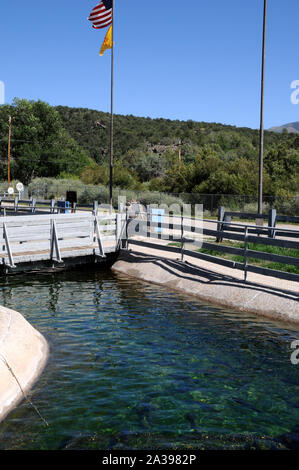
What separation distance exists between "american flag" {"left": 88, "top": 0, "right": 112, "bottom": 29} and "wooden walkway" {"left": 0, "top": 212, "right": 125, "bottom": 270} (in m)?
19.2

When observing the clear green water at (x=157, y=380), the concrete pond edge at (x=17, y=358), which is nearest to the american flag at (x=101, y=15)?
the clear green water at (x=157, y=380)

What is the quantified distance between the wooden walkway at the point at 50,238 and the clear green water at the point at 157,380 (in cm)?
245

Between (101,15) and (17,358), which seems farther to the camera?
(101,15)

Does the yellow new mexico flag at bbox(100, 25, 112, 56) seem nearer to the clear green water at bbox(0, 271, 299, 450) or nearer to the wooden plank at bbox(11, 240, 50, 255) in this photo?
the wooden plank at bbox(11, 240, 50, 255)

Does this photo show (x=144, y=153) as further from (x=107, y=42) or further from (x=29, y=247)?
(x=29, y=247)

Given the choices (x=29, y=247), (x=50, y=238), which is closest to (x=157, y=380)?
(x=29, y=247)

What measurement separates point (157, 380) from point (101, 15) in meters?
29.8

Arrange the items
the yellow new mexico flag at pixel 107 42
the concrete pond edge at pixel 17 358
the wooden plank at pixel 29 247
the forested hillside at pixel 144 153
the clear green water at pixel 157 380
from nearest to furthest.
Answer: the clear green water at pixel 157 380, the concrete pond edge at pixel 17 358, the wooden plank at pixel 29 247, the yellow new mexico flag at pixel 107 42, the forested hillside at pixel 144 153

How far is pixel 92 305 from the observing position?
13.5 metres

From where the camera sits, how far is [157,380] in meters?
8.41

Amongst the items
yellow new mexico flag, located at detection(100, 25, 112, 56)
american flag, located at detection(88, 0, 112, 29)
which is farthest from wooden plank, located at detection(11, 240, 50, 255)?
yellow new mexico flag, located at detection(100, 25, 112, 56)

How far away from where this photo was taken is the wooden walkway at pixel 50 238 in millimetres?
15634

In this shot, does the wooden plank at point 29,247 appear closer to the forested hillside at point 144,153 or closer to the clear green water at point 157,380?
the clear green water at point 157,380
